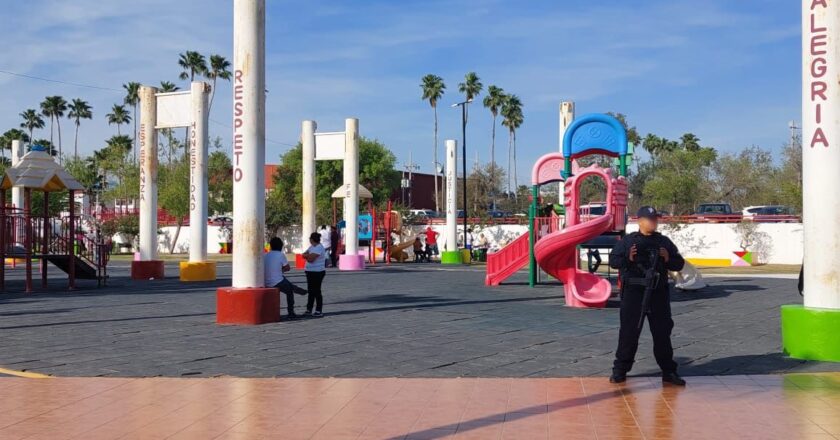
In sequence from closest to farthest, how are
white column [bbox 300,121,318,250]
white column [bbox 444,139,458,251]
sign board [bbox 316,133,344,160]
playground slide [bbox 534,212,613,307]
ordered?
playground slide [bbox 534,212,613,307] < white column [bbox 300,121,318,250] < sign board [bbox 316,133,344,160] < white column [bbox 444,139,458,251]

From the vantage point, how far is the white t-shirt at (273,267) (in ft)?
43.6

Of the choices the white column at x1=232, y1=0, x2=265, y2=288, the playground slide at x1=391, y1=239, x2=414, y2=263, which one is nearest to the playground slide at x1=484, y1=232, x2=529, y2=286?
the white column at x1=232, y1=0, x2=265, y2=288

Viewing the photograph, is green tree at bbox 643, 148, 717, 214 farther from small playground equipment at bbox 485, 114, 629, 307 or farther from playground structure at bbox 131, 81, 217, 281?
playground structure at bbox 131, 81, 217, 281

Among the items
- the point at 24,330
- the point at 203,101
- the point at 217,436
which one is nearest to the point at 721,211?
the point at 203,101

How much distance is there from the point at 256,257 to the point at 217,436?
7.04 meters

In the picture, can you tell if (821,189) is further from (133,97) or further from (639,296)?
(133,97)

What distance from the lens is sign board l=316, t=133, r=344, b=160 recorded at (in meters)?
30.8

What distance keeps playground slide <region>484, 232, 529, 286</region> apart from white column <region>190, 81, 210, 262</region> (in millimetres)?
8213

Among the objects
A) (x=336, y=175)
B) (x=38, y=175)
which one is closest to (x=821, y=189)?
(x=38, y=175)

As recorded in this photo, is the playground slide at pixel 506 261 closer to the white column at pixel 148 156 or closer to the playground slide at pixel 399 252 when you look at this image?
the white column at pixel 148 156

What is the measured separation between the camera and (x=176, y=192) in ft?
170

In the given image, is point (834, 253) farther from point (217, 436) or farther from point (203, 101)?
point (203, 101)

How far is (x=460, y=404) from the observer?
23.6ft

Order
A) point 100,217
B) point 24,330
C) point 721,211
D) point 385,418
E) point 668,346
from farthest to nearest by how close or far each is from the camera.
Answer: point 100,217 → point 721,211 → point 24,330 → point 668,346 → point 385,418
